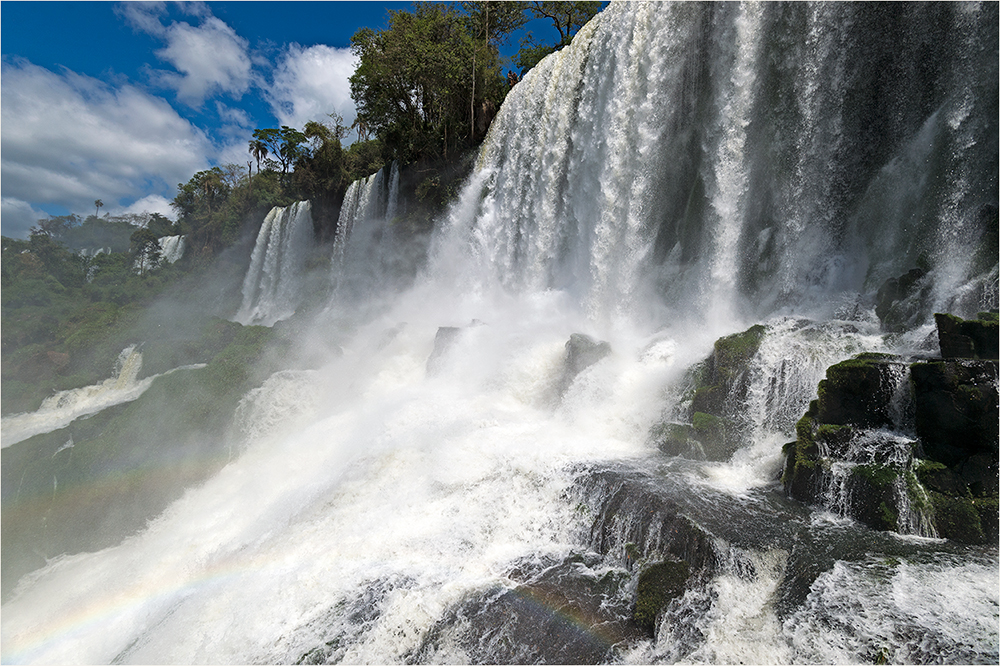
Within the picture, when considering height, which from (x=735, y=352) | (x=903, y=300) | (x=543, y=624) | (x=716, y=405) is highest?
(x=903, y=300)

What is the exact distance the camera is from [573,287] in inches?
578

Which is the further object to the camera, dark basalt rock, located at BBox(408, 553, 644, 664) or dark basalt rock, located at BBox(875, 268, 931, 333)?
dark basalt rock, located at BBox(875, 268, 931, 333)

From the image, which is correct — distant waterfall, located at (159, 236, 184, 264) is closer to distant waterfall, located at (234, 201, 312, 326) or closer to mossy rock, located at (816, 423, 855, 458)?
distant waterfall, located at (234, 201, 312, 326)

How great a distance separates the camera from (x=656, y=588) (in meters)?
4.38

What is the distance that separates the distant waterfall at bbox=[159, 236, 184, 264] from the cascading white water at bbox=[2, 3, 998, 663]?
98.2 feet

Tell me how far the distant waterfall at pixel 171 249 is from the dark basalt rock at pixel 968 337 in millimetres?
43770

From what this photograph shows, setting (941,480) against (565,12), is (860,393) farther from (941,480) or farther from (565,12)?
(565,12)

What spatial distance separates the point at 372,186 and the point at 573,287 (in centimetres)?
1275

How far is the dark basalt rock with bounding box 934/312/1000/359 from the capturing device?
5.48 metres

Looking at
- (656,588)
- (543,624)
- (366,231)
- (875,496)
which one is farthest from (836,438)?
(366,231)

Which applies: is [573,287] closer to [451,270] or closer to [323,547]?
[451,270]

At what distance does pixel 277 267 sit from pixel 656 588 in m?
28.2

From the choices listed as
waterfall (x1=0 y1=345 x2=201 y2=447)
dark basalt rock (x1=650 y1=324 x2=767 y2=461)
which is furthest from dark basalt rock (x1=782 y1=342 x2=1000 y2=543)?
waterfall (x1=0 y1=345 x2=201 y2=447)

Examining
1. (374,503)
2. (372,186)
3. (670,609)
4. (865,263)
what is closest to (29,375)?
(372,186)
